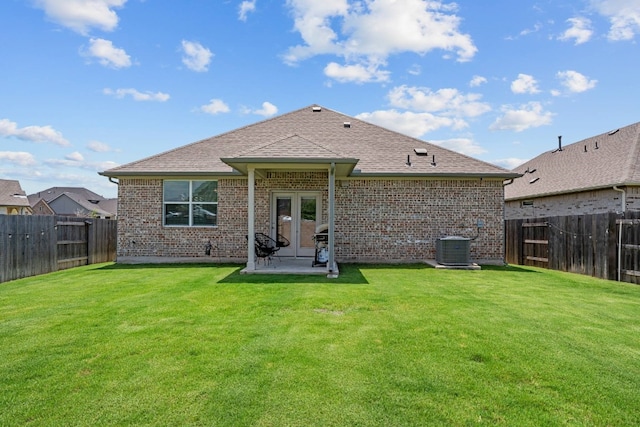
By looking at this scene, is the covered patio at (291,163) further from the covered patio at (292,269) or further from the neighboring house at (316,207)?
the neighboring house at (316,207)

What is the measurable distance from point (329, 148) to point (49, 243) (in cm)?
830

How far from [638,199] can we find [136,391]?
16.5 m

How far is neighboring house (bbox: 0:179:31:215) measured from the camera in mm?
35844

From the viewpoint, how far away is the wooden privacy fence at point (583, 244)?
360 inches

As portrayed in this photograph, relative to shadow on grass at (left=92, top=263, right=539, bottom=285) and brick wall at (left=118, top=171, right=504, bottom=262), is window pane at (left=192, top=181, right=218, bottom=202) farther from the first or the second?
shadow on grass at (left=92, top=263, right=539, bottom=285)

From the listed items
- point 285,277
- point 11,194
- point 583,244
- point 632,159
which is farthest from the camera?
point 11,194

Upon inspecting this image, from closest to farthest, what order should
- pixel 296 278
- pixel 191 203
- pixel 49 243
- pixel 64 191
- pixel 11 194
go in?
pixel 296 278 < pixel 49 243 < pixel 191 203 < pixel 11 194 < pixel 64 191

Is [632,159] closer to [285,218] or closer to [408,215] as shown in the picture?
[408,215]

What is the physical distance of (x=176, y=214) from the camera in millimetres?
12773

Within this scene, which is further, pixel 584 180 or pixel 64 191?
pixel 64 191

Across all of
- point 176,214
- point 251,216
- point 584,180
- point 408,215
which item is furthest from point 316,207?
point 584,180

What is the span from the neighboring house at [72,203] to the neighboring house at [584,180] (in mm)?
48502

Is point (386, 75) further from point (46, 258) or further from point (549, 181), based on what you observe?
point (46, 258)

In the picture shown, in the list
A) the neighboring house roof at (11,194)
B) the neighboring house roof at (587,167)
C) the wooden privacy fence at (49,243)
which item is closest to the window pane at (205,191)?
the wooden privacy fence at (49,243)
